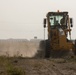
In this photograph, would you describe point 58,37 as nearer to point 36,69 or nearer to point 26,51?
point 26,51

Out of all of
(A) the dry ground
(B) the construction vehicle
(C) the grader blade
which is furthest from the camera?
(C) the grader blade

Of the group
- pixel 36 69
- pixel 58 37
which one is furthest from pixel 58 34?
pixel 36 69

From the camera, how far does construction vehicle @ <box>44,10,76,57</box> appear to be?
2848cm

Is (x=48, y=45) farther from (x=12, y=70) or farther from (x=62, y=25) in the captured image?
(x=12, y=70)

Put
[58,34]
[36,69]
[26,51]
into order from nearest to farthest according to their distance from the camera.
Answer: [36,69] → [58,34] → [26,51]

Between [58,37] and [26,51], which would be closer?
[58,37]

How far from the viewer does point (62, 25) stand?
29531 millimetres

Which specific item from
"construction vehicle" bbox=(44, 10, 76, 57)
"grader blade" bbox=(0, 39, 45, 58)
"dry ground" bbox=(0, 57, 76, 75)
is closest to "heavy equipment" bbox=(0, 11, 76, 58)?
"construction vehicle" bbox=(44, 10, 76, 57)

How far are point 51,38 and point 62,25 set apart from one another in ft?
4.85

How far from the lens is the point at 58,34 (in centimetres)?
2873

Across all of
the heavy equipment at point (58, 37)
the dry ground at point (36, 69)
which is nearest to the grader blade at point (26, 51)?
the heavy equipment at point (58, 37)

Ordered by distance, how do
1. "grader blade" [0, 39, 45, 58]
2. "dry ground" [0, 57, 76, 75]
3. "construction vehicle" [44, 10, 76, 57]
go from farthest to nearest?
"grader blade" [0, 39, 45, 58], "construction vehicle" [44, 10, 76, 57], "dry ground" [0, 57, 76, 75]

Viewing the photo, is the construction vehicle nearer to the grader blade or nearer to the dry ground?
the grader blade

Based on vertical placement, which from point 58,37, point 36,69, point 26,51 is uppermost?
point 58,37
